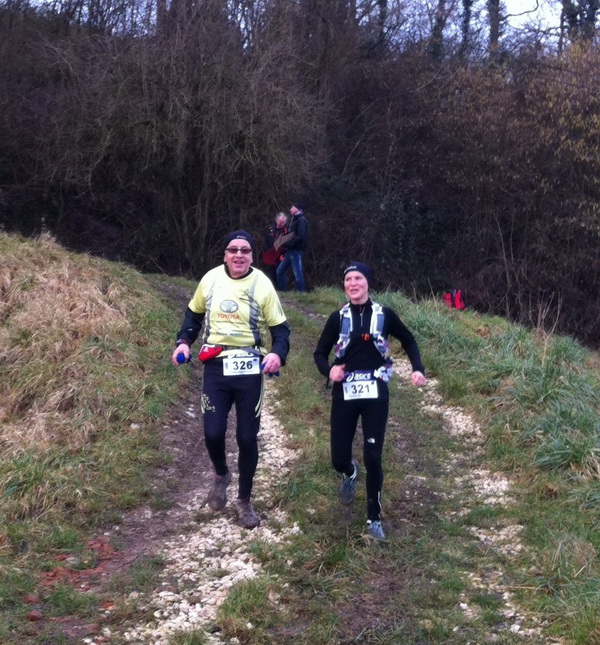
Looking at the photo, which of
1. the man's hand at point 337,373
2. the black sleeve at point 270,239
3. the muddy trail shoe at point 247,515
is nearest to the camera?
the man's hand at point 337,373

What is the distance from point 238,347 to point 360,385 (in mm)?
880

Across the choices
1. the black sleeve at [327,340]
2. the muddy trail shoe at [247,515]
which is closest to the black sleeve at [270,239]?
the black sleeve at [327,340]

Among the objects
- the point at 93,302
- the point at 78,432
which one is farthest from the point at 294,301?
the point at 78,432

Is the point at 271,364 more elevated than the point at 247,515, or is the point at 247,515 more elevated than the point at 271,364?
the point at 271,364

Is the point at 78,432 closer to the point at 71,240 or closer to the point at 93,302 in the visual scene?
the point at 93,302

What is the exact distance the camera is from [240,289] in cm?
551

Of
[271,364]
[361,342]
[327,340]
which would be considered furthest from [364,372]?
[271,364]

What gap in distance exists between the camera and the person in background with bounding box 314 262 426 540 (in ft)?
17.5

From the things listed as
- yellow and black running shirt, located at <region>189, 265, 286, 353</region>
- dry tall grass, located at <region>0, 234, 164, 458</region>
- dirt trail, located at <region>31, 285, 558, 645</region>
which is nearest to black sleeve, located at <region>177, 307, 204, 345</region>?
yellow and black running shirt, located at <region>189, 265, 286, 353</region>

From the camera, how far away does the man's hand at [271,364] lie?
5.34 m

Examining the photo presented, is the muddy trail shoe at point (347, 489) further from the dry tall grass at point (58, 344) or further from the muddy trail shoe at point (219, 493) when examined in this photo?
the dry tall grass at point (58, 344)

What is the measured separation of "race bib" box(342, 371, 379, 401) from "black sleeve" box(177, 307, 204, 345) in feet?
3.81

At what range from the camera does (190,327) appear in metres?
5.70

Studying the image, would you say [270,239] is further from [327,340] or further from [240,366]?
[240,366]
